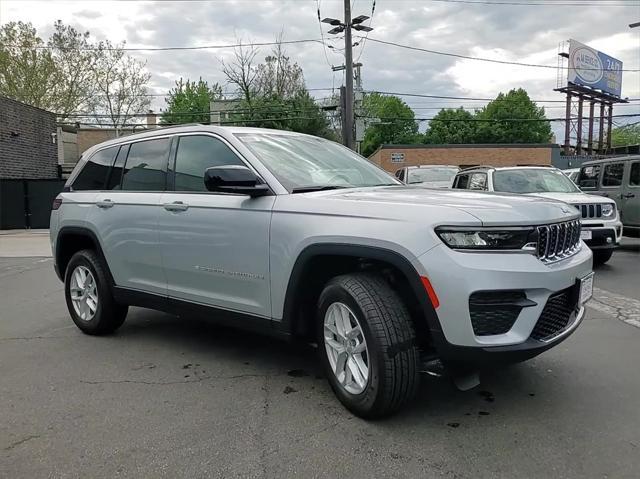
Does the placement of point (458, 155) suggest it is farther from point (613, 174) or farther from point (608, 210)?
point (608, 210)

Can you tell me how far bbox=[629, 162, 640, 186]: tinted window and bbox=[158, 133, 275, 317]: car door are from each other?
33.2ft

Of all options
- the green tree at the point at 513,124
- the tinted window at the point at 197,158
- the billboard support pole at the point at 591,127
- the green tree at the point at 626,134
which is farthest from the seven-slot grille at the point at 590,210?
the green tree at the point at 626,134

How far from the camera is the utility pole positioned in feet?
72.9

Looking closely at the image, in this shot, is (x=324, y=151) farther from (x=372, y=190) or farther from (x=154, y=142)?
(x=154, y=142)

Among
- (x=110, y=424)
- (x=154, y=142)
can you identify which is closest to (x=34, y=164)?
(x=154, y=142)

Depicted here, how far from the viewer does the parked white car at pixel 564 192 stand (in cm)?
849

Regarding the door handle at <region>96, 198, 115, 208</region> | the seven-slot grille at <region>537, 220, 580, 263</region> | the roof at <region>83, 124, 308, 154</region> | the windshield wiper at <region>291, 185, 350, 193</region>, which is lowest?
the seven-slot grille at <region>537, 220, 580, 263</region>

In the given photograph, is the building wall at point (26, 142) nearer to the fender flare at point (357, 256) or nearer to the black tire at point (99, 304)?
the black tire at point (99, 304)

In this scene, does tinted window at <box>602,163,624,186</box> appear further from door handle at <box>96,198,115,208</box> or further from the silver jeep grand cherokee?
door handle at <box>96,198,115,208</box>

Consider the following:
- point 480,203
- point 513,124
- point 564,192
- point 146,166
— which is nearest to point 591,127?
point 513,124

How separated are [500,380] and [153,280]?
289 cm

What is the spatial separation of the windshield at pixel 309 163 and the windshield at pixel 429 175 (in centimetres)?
1070

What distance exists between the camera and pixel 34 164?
23.0 metres

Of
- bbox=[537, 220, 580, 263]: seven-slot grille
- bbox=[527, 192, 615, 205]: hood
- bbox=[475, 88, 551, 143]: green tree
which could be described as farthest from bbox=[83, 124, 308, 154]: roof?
bbox=[475, 88, 551, 143]: green tree
